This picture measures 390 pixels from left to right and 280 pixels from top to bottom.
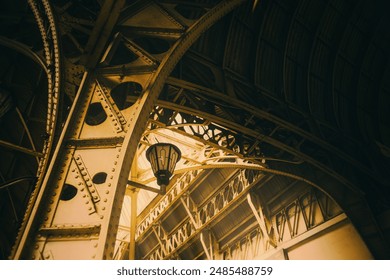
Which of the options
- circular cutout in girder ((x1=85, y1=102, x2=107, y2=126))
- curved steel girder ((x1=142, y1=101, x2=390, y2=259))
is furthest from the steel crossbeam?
circular cutout in girder ((x1=85, y1=102, x2=107, y2=126))

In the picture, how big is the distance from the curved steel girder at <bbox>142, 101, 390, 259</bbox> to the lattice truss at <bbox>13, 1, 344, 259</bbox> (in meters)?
0.19

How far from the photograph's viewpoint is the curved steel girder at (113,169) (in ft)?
9.30

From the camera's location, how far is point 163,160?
5.34 m

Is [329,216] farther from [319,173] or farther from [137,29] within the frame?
[137,29]

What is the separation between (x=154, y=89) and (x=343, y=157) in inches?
295

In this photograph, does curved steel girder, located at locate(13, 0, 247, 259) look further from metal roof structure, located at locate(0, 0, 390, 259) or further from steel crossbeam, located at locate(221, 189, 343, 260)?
steel crossbeam, located at locate(221, 189, 343, 260)

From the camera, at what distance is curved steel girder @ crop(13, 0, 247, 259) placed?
112 inches

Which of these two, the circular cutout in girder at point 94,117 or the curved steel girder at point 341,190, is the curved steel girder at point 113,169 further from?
the curved steel girder at point 341,190

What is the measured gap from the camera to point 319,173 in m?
10.8

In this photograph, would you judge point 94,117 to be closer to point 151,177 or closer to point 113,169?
point 113,169

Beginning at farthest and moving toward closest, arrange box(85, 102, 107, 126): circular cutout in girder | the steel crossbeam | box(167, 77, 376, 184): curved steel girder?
the steel crossbeam < box(167, 77, 376, 184): curved steel girder < box(85, 102, 107, 126): circular cutout in girder

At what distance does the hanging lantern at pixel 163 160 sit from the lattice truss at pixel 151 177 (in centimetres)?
36

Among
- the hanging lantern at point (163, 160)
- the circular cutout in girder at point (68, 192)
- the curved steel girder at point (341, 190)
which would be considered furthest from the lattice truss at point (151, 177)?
the hanging lantern at point (163, 160)
